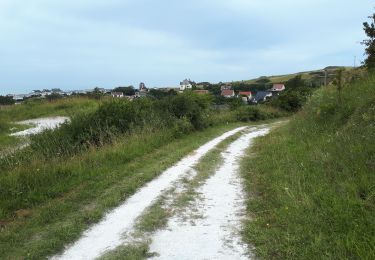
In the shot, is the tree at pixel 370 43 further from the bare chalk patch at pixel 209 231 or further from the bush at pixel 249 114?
the bush at pixel 249 114

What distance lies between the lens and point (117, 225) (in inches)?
245

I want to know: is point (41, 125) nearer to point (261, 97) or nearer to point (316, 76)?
point (261, 97)

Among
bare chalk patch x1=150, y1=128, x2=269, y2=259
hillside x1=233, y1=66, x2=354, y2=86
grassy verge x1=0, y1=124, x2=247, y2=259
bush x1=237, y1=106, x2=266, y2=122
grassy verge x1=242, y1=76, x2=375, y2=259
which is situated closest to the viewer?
grassy verge x1=242, y1=76, x2=375, y2=259

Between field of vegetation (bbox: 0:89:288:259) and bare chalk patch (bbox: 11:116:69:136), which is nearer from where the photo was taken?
field of vegetation (bbox: 0:89:288:259)

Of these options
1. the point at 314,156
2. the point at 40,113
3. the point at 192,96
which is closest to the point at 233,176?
the point at 314,156

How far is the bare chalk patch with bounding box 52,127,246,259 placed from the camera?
5.30m

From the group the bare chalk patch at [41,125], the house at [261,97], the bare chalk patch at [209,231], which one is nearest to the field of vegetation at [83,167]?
the bare chalk patch at [209,231]

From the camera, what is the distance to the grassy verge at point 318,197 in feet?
16.3

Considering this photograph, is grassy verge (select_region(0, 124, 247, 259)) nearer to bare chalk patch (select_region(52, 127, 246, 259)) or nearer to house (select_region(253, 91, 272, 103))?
bare chalk patch (select_region(52, 127, 246, 259))

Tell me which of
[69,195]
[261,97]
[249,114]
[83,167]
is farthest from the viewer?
[261,97]

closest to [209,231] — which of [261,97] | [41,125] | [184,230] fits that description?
[184,230]

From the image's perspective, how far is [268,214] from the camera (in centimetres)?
650

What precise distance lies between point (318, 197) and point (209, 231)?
1.92 meters

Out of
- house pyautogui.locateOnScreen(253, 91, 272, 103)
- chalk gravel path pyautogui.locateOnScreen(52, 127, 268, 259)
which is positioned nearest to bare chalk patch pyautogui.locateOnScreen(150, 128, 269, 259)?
chalk gravel path pyautogui.locateOnScreen(52, 127, 268, 259)
